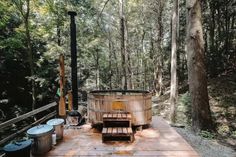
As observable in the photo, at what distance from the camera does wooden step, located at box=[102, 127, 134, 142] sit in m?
4.58

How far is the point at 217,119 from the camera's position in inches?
384

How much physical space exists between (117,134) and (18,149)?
6.06ft

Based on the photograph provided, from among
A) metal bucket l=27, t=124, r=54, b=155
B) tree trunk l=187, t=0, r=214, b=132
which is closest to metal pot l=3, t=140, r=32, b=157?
metal bucket l=27, t=124, r=54, b=155

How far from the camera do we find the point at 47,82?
13.9 meters

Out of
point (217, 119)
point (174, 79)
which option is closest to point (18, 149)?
point (174, 79)

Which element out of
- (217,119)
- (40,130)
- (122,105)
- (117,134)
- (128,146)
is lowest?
(217,119)

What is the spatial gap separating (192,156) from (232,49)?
14507 millimetres

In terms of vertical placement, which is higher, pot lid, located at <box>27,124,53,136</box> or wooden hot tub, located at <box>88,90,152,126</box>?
wooden hot tub, located at <box>88,90,152,126</box>

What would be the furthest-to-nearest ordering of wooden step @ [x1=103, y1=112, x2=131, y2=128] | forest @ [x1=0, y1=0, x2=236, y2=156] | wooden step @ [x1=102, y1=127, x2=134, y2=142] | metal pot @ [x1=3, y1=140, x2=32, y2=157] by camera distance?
forest @ [x1=0, y1=0, x2=236, y2=156], wooden step @ [x1=103, y1=112, x2=131, y2=128], wooden step @ [x1=102, y1=127, x2=134, y2=142], metal pot @ [x1=3, y1=140, x2=32, y2=157]

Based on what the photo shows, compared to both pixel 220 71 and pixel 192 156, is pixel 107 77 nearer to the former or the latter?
pixel 220 71

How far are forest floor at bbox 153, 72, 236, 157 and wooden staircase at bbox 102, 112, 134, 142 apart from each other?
1727mm

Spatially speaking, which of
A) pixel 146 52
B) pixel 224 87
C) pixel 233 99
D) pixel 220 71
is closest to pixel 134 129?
pixel 233 99

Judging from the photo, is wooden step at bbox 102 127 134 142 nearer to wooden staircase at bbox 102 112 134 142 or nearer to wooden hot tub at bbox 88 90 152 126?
wooden staircase at bbox 102 112 134 142

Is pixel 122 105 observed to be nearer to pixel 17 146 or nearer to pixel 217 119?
pixel 17 146
